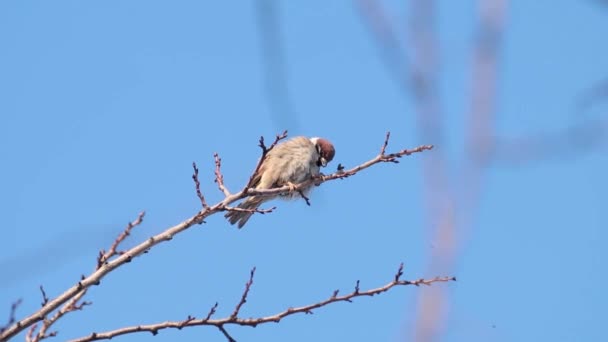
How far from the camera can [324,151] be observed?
8.00m

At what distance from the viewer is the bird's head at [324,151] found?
7.99m

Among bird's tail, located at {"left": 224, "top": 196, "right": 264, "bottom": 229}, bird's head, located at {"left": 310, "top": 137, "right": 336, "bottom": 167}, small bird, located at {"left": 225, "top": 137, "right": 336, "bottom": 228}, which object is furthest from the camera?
bird's head, located at {"left": 310, "top": 137, "right": 336, "bottom": 167}

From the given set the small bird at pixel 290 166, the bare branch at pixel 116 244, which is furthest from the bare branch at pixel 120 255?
the small bird at pixel 290 166

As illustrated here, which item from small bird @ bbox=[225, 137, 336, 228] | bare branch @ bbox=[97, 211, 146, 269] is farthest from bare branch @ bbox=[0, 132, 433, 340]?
small bird @ bbox=[225, 137, 336, 228]

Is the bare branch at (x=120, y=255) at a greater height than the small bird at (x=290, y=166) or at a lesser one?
lesser

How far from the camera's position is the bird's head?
7992 mm

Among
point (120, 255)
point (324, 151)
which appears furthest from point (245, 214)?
point (120, 255)

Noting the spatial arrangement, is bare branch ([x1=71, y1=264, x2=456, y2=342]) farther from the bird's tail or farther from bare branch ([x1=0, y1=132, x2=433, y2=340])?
the bird's tail

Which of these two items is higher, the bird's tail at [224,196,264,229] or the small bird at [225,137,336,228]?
the small bird at [225,137,336,228]

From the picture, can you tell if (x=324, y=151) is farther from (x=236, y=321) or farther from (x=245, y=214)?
(x=236, y=321)

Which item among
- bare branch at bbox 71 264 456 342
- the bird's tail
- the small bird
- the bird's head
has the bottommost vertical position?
bare branch at bbox 71 264 456 342

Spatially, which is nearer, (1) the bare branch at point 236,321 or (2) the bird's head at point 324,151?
(1) the bare branch at point 236,321

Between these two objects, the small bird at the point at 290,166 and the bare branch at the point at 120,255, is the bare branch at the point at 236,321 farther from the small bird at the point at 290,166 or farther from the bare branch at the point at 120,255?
the small bird at the point at 290,166

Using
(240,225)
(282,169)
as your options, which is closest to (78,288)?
(240,225)
